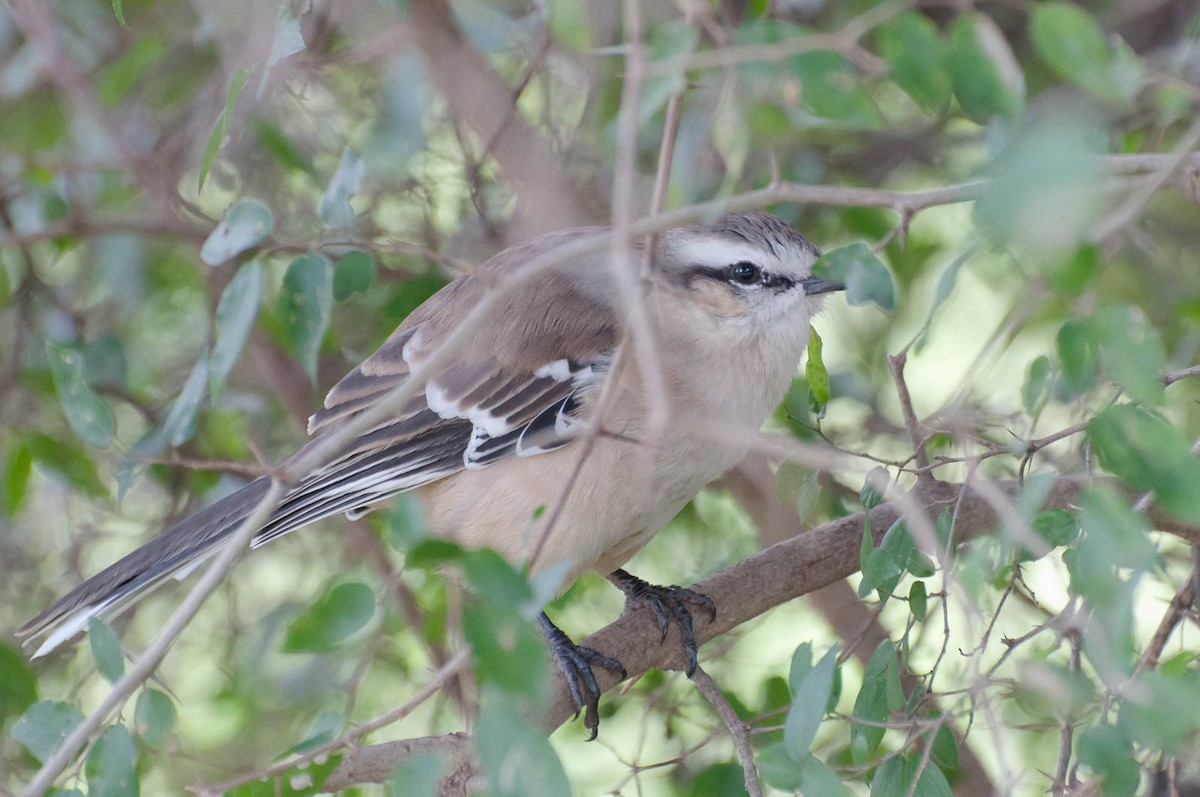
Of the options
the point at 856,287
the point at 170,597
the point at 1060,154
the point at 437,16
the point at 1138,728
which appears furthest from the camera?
the point at 170,597

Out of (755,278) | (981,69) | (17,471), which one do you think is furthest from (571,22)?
(17,471)

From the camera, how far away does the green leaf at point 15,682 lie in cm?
213

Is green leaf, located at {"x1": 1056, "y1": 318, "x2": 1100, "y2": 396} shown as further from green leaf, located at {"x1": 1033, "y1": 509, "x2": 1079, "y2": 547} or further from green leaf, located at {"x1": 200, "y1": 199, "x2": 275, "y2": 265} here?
green leaf, located at {"x1": 200, "y1": 199, "x2": 275, "y2": 265}

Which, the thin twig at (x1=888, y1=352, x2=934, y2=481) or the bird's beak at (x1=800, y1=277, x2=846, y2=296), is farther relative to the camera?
the bird's beak at (x1=800, y1=277, x2=846, y2=296)

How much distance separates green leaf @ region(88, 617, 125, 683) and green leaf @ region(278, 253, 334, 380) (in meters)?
0.66

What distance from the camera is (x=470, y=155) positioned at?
3104 mm

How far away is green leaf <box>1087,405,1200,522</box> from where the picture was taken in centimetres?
132

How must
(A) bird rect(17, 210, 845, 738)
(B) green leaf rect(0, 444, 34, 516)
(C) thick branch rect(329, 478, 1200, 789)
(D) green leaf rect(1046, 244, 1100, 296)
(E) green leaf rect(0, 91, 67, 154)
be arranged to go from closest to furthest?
(D) green leaf rect(1046, 244, 1100, 296) → (C) thick branch rect(329, 478, 1200, 789) → (A) bird rect(17, 210, 845, 738) → (B) green leaf rect(0, 444, 34, 516) → (E) green leaf rect(0, 91, 67, 154)

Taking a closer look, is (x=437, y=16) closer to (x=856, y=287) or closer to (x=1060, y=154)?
(x=856, y=287)

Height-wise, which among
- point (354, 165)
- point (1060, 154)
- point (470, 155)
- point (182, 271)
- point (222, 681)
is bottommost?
point (222, 681)

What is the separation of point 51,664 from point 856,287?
97.9 inches

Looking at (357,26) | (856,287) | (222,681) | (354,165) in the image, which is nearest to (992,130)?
(856,287)

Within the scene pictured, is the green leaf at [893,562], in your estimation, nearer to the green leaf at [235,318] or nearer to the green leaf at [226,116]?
the green leaf at [235,318]

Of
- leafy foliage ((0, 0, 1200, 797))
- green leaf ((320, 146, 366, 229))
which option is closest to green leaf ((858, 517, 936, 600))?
leafy foliage ((0, 0, 1200, 797))
